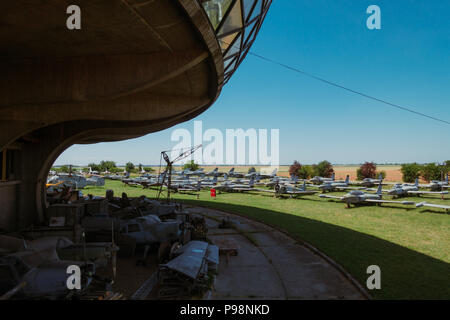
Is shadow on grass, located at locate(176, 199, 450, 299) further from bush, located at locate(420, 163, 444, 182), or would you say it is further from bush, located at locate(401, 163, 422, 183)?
bush, located at locate(401, 163, 422, 183)

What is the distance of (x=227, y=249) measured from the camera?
14203 mm

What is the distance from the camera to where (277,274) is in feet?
37.9

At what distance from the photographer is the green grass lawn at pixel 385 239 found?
10578 mm

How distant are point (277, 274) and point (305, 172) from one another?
76.6 meters

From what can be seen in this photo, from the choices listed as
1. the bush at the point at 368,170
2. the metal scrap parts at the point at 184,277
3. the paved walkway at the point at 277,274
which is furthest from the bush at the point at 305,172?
the metal scrap parts at the point at 184,277

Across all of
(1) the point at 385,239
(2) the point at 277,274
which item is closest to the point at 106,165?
(1) the point at 385,239

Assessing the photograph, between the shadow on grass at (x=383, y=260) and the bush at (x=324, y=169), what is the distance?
62.9 metres

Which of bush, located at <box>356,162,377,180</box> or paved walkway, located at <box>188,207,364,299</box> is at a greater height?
bush, located at <box>356,162,377,180</box>

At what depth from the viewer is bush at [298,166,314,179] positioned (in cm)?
8316

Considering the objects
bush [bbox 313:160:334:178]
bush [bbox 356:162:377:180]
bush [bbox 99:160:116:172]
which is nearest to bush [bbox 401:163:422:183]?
bush [bbox 356:162:377:180]

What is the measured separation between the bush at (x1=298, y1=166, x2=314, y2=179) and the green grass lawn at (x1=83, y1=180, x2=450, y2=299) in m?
53.9
